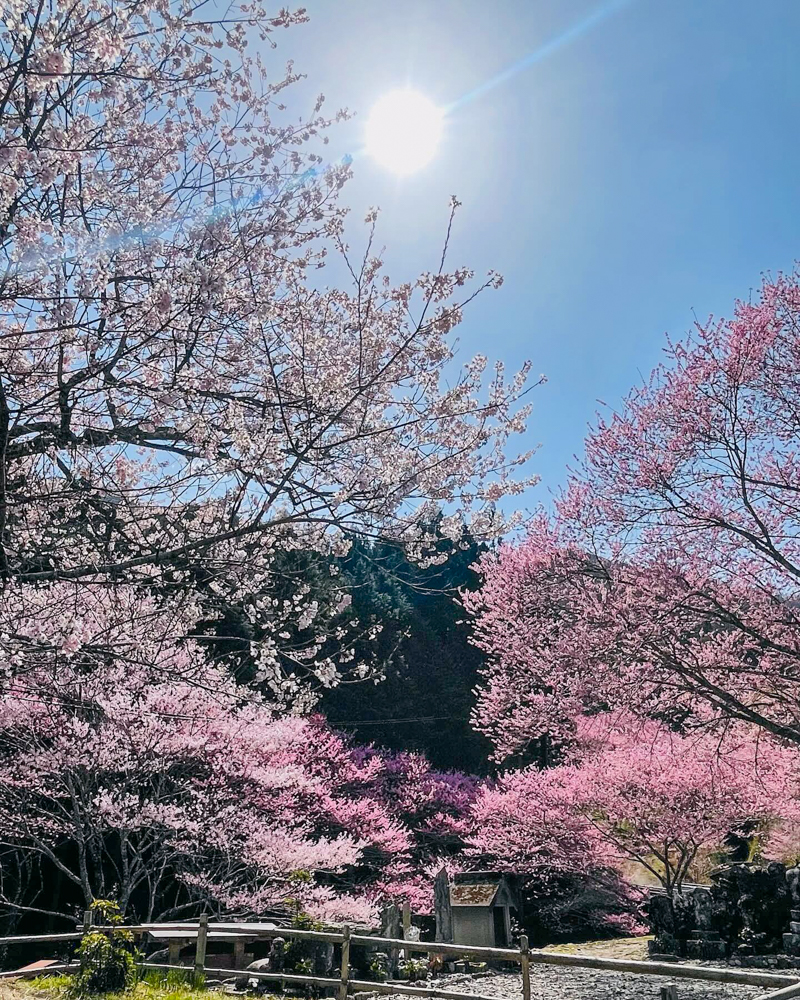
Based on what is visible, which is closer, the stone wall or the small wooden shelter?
the stone wall

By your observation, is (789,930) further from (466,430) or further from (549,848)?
(466,430)

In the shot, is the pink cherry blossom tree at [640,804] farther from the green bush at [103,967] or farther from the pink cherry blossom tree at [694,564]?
the green bush at [103,967]

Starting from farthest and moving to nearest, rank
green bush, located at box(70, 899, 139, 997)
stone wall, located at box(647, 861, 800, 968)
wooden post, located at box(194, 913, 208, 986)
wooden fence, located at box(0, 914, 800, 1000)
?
stone wall, located at box(647, 861, 800, 968), wooden post, located at box(194, 913, 208, 986), green bush, located at box(70, 899, 139, 997), wooden fence, located at box(0, 914, 800, 1000)

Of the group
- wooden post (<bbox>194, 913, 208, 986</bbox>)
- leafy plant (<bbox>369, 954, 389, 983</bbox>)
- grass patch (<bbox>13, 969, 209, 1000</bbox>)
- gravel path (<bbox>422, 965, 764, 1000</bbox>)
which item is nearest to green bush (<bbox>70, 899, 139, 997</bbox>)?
grass patch (<bbox>13, 969, 209, 1000</bbox>)

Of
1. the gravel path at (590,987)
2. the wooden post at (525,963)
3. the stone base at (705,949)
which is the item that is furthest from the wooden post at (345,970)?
the stone base at (705,949)

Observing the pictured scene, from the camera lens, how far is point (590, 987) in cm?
1065

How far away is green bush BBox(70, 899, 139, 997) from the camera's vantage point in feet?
24.6

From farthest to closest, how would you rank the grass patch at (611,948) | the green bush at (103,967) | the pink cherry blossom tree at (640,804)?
the pink cherry blossom tree at (640,804) → the grass patch at (611,948) → the green bush at (103,967)

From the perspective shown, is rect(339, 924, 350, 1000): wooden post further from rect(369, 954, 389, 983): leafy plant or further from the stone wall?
the stone wall

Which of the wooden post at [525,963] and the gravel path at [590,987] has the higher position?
the wooden post at [525,963]

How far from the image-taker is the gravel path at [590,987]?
973cm

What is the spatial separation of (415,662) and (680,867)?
549 inches

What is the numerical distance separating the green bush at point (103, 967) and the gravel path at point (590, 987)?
4.07 m

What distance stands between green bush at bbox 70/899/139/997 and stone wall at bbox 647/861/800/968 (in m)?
9.27
